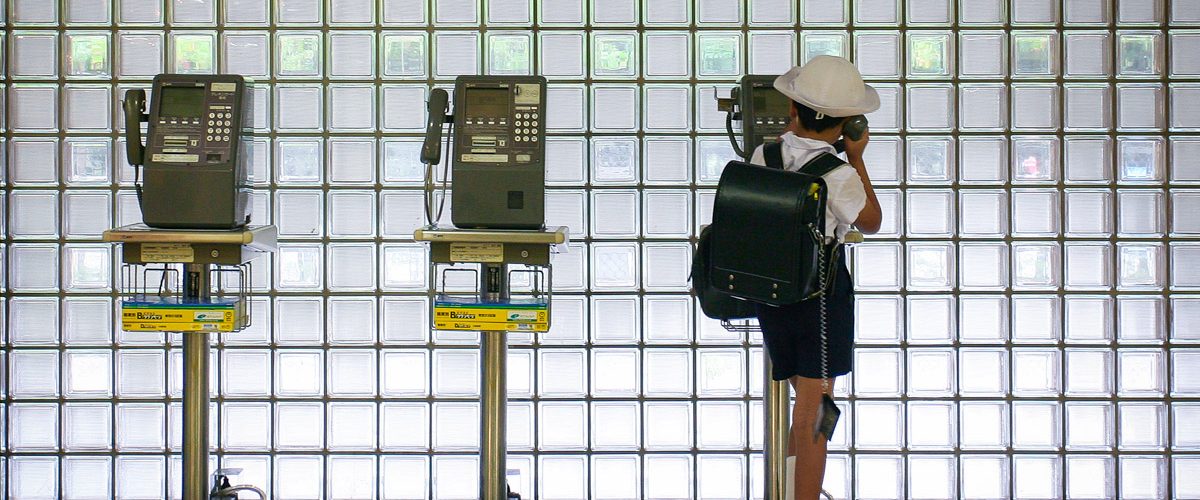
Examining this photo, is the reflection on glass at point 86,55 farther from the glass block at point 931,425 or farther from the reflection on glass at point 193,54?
the glass block at point 931,425

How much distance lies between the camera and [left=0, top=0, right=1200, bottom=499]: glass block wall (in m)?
4.15

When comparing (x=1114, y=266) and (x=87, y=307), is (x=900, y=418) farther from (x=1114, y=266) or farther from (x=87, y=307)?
(x=87, y=307)

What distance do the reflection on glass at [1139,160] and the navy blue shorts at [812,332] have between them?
1.70 meters

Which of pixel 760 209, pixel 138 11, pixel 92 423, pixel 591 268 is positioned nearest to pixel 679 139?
pixel 591 268

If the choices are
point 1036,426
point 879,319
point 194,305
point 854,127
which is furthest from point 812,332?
point 194,305

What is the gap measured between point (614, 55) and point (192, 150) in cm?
147

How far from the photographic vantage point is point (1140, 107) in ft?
13.7

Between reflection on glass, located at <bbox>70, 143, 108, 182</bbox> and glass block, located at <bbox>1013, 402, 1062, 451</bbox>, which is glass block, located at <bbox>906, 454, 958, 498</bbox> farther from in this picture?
reflection on glass, located at <bbox>70, 143, 108, 182</bbox>

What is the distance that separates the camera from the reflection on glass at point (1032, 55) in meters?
4.16

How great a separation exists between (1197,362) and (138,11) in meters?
3.93

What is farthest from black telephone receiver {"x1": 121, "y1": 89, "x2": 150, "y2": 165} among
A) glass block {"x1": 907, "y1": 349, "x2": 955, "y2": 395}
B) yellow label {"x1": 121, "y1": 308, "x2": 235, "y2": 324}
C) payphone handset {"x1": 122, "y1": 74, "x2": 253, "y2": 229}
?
glass block {"x1": 907, "y1": 349, "x2": 955, "y2": 395}

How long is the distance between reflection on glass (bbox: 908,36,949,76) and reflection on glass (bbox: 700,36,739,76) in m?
0.62

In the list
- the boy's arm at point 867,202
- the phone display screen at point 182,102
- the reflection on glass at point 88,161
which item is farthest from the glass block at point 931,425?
the reflection on glass at point 88,161

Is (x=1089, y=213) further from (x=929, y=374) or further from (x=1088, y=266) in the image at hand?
(x=929, y=374)
